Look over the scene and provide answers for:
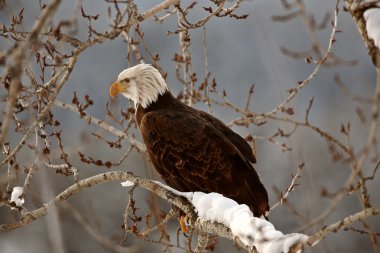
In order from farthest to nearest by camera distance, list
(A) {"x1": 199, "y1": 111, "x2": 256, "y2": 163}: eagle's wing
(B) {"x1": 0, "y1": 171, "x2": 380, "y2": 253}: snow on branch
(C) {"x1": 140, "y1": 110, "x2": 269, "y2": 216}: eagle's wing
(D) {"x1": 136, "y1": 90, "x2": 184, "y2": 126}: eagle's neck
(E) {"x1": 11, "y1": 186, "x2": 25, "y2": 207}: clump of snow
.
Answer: (D) {"x1": 136, "y1": 90, "x2": 184, "y2": 126}: eagle's neck
(A) {"x1": 199, "y1": 111, "x2": 256, "y2": 163}: eagle's wing
(C) {"x1": 140, "y1": 110, "x2": 269, "y2": 216}: eagle's wing
(E) {"x1": 11, "y1": 186, "x2": 25, "y2": 207}: clump of snow
(B) {"x1": 0, "y1": 171, "x2": 380, "y2": 253}: snow on branch

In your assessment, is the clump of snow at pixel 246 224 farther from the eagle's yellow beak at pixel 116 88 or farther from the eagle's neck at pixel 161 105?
the eagle's yellow beak at pixel 116 88

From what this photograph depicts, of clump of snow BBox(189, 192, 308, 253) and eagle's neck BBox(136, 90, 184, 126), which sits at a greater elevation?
eagle's neck BBox(136, 90, 184, 126)

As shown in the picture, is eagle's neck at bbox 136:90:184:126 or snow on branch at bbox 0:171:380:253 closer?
snow on branch at bbox 0:171:380:253

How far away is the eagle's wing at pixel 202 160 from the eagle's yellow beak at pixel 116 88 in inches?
20.9

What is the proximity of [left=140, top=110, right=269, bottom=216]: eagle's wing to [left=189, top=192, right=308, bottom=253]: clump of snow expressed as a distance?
58 cm

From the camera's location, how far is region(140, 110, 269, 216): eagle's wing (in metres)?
4.34

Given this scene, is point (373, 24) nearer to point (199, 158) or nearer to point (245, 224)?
point (245, 224)

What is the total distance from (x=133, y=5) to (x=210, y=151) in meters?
1.15

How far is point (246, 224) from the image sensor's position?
2725mm

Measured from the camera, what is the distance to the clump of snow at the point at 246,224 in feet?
7.80

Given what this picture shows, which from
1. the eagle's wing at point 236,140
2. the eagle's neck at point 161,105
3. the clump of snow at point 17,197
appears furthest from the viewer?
the eagle's neck at point 161,105

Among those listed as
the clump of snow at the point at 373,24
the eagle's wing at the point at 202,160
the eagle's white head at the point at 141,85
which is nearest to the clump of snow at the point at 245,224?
the eagle's wing at the point at 202,160

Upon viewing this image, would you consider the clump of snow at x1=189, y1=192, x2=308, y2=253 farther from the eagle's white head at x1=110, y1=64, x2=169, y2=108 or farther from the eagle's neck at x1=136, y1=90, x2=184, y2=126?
the eagle's white head at x1=110, y1=64, x2=169, y2=108

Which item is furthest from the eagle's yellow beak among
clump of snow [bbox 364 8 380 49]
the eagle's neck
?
clump of snow [bbox 364 8 380 49]
